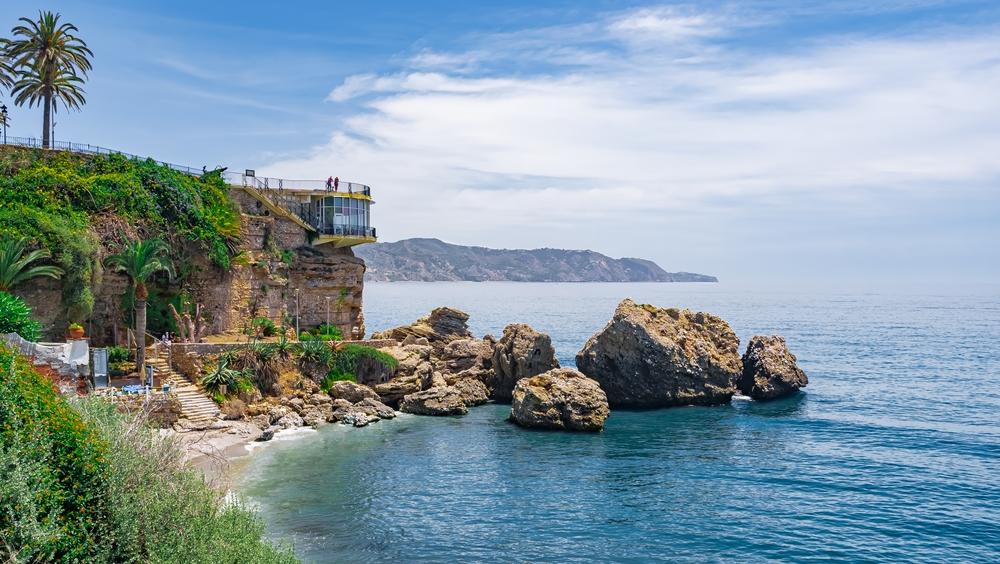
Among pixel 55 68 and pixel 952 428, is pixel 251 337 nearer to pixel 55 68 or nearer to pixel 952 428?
pixel 55 68

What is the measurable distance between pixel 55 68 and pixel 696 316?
49.7 m

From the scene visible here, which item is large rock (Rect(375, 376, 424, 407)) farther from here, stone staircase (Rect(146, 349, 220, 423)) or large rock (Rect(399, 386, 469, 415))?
stone staircase (Rect(146, 349, 220, 423))

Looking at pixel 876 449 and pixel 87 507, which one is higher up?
pixel 87 507

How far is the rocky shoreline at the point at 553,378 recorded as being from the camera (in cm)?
4250

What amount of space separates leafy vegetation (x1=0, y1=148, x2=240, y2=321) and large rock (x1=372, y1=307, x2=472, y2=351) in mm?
14336

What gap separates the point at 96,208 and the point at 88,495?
→ 35588mm

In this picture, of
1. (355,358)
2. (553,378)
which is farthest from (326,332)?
(553,378)

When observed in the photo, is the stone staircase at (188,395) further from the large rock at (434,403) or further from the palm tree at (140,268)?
the large rock at (434,403)

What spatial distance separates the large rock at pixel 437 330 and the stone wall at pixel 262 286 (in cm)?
488

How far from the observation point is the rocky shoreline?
4250cm

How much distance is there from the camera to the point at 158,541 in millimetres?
15898

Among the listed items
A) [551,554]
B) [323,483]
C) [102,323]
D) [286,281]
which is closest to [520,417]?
[323,483]

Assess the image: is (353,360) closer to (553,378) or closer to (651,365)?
(553,378)

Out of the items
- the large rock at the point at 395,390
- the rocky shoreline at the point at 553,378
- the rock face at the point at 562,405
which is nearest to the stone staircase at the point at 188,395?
the rocky shoreline at the point at 553,378
